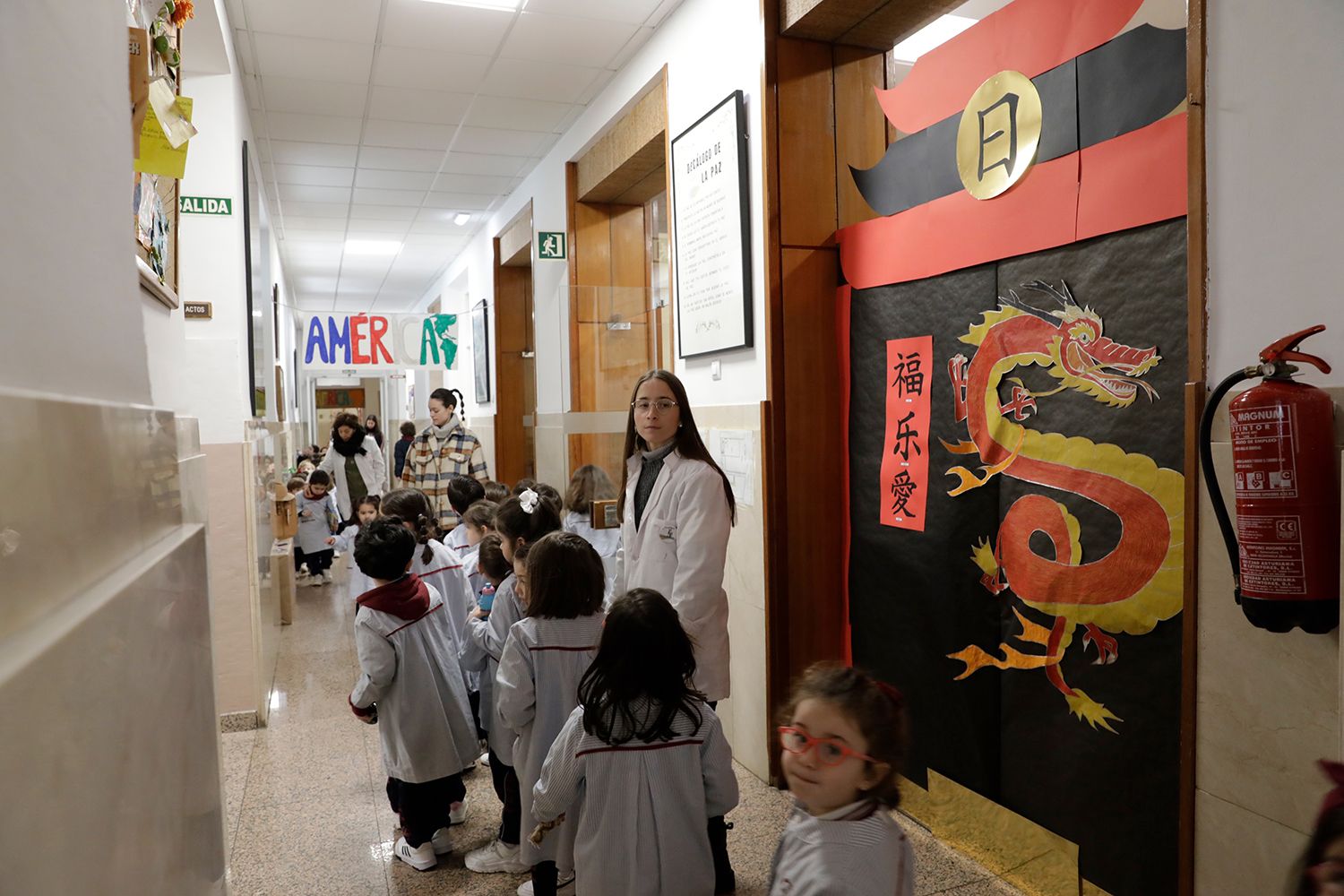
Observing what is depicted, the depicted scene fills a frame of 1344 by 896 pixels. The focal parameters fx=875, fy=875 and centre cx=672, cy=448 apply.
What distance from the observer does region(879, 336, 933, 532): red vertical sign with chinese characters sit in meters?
2.67

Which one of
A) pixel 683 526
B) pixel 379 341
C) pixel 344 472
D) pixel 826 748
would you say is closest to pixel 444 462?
pixel 344 472

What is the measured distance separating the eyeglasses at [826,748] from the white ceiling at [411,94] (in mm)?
3349

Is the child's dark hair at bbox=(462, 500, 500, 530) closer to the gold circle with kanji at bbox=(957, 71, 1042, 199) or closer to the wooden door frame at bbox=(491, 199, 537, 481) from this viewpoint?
the gold circle with kanji at bbox=(957, 71, 1042, 199)

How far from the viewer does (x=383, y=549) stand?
253 cm

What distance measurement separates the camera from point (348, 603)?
6.35 m

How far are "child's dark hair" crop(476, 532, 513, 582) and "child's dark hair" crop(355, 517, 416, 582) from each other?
0.31m

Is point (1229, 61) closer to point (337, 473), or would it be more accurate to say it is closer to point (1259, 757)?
point (1259, 757)

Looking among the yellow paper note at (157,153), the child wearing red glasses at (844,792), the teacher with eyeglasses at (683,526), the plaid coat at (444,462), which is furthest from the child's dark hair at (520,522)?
the plaid coat at (444,462)

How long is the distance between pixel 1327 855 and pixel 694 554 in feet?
5.75

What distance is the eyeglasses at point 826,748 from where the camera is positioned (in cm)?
129

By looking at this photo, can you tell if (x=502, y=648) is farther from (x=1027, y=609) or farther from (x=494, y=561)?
(x=1027, y=609)

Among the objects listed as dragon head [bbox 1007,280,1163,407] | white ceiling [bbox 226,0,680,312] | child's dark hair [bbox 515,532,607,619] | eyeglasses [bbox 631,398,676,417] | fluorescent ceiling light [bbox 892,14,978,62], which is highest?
white ceiling [bbox 226,0,680,312]

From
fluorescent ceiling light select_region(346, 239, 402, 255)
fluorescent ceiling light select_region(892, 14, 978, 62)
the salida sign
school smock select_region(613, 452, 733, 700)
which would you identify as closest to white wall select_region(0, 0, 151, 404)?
school smock select_region(613, 452, 733, 700)

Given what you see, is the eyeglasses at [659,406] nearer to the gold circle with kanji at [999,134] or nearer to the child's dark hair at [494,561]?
the child's dark hair at [494,561]
